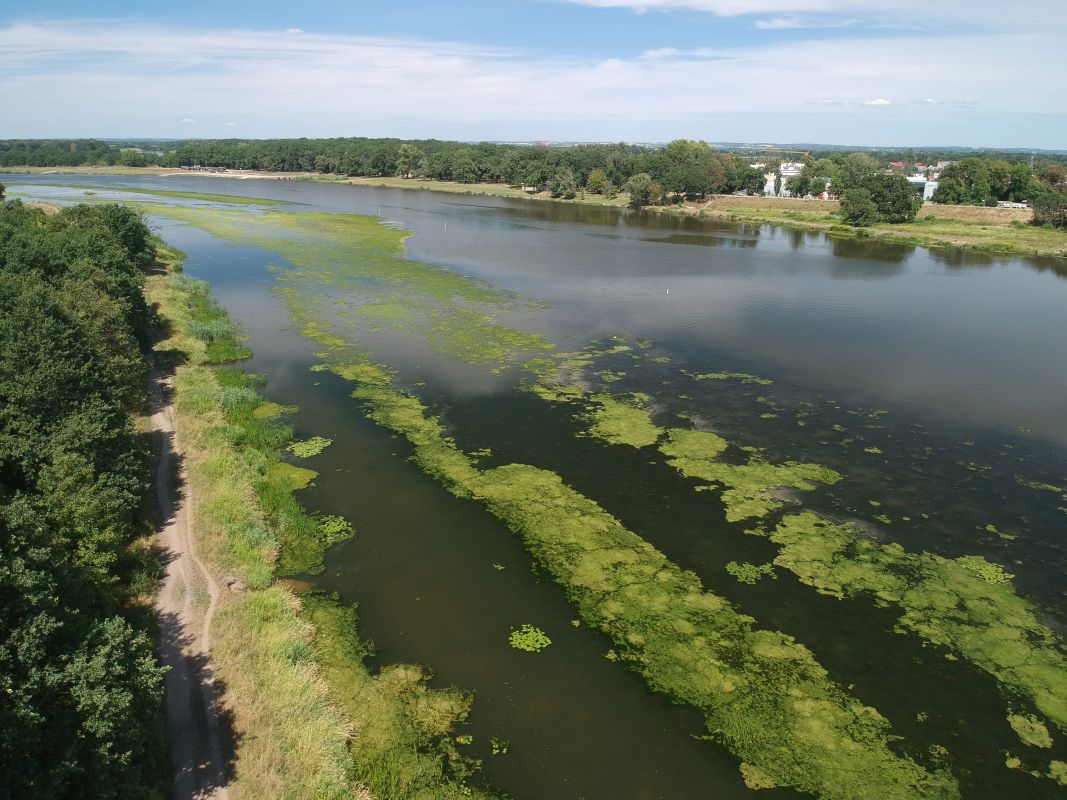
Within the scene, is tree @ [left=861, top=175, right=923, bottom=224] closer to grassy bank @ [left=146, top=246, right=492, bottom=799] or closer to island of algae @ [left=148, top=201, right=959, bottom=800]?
island of algae @ [left=148, top=201, right=959, bottom=800]

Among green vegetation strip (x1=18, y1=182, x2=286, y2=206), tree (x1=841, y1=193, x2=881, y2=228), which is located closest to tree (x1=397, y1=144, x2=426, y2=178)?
green vegetation strip (x1=18, y1=182, x2=286, y2=206)

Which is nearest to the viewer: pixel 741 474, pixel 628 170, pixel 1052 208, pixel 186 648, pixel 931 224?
pixel 186 648

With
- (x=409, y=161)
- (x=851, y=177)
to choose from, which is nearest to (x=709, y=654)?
(x=851, y=177)

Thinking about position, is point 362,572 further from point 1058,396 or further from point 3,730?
point 1058,396

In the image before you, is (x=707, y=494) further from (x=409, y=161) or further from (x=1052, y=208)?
(x=409, y=161)

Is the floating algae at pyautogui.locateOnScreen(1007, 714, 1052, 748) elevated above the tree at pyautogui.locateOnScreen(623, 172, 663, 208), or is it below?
below

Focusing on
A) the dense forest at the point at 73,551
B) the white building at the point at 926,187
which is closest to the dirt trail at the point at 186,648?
the dense forest at the point at 73,551
